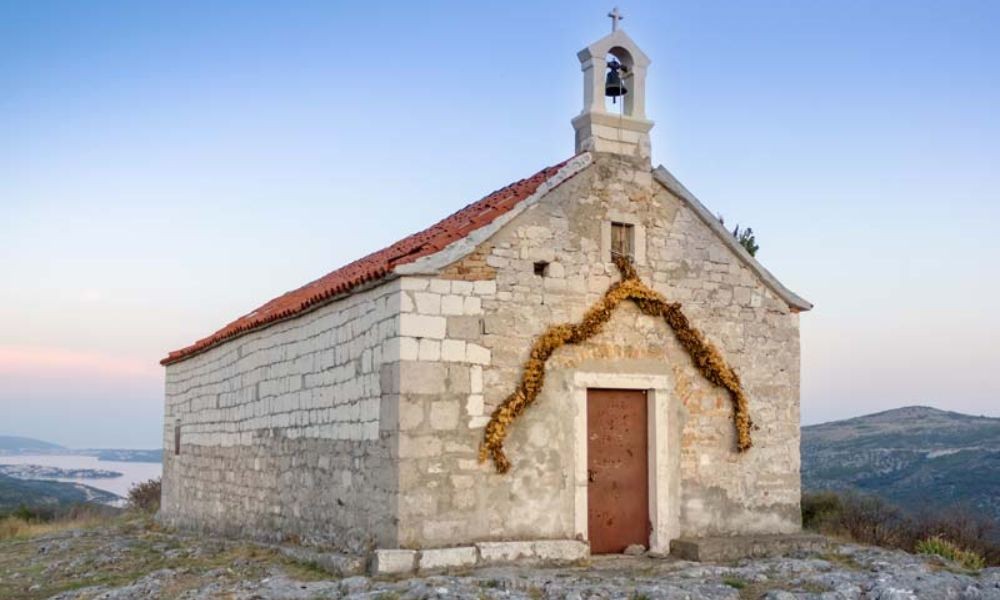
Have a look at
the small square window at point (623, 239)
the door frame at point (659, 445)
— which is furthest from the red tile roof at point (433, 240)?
the door frame at point (659, 445)

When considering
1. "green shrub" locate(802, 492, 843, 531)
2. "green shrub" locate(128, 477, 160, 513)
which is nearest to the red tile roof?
"green shrub" locate(802, 492, 843, 531)

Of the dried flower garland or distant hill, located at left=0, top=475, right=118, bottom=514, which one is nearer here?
the dried flower garland

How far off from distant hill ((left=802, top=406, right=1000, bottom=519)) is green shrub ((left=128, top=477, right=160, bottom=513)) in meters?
19.4

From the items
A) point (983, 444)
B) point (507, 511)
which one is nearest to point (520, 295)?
point (507, 511)

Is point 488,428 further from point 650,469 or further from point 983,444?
point 983,444

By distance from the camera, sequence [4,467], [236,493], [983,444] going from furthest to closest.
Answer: [4,467]
[983,444]
[236,493]

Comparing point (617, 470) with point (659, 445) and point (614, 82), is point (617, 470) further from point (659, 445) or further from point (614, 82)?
point (614, 82)

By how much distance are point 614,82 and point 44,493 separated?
47147 mm

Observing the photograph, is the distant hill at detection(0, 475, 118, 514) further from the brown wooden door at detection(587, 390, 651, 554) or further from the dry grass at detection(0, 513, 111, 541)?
the brown wooden door at detection(587, 390, 651, 554)

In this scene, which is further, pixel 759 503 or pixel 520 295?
pixel 759 503

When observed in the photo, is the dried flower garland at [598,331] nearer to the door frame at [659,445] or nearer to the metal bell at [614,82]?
the door frame at [659,445]

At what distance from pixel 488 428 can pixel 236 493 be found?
6.78 metres

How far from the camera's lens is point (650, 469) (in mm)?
13086

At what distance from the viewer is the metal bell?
13875mm
